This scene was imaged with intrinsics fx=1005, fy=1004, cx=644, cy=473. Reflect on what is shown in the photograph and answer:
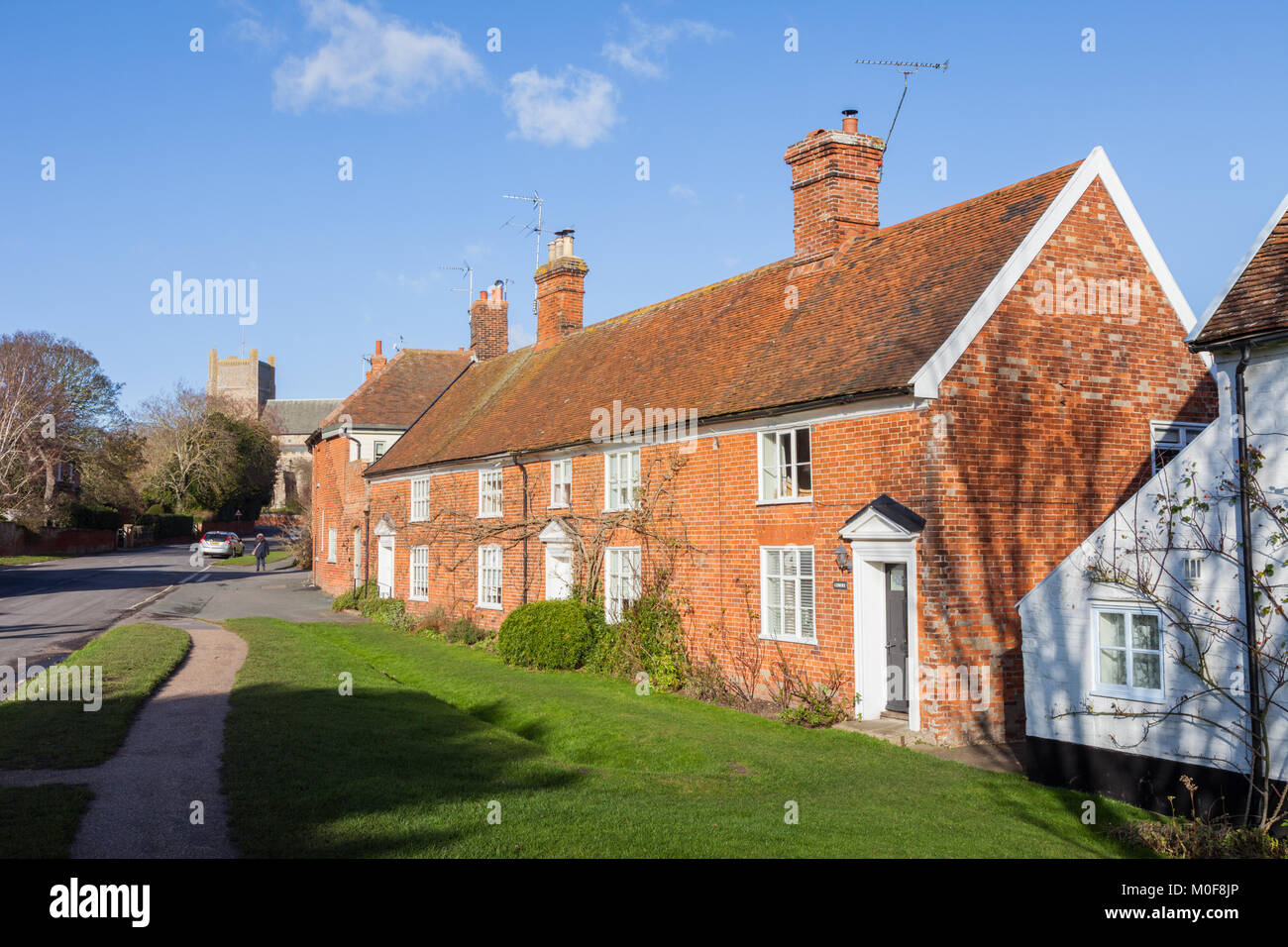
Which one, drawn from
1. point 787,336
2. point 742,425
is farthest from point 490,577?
point 787,336

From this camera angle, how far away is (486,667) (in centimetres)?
2016

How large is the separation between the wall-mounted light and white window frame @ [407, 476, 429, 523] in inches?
700

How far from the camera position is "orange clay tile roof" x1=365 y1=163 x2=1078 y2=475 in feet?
48.2

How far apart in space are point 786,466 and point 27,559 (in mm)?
49391

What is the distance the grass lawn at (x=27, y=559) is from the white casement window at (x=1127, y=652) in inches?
1983

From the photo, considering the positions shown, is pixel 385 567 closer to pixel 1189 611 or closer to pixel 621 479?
pixel 621 479

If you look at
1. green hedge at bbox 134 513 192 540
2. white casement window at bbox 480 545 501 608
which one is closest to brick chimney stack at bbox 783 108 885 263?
white casement window at bbox 480 545 501 608

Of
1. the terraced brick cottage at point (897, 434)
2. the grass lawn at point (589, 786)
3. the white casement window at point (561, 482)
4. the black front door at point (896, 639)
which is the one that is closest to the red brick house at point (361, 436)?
the white casement window at point (561, 482)

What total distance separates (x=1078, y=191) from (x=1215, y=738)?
8630 mm

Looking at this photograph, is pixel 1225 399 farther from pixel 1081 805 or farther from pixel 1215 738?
pixel 1081 805

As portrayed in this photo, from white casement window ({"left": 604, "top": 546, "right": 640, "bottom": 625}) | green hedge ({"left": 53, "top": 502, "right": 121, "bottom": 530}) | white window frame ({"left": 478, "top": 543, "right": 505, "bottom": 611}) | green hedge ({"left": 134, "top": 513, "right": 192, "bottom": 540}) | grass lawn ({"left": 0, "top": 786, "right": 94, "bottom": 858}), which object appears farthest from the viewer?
green hedge ({"left": 134, "top": 513, "right": 192, "bottom": 540})

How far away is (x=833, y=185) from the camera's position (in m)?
19.0

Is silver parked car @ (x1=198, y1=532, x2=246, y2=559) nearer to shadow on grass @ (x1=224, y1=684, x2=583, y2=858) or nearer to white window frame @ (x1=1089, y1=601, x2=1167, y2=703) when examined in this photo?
shadow on grass @ (x1=224, y1=684, x2=583, y2=858)
